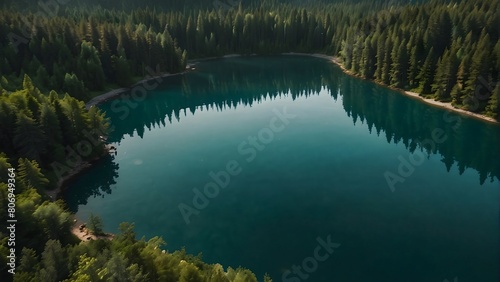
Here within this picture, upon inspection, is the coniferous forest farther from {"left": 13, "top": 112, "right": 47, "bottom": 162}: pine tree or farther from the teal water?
the teal water

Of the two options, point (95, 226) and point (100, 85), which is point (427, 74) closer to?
A: point (95, 226)

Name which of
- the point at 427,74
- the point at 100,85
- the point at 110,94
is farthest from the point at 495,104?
the point at 100,85

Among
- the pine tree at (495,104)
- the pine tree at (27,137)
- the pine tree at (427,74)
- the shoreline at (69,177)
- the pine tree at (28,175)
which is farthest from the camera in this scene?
the pine tree at (427,74)

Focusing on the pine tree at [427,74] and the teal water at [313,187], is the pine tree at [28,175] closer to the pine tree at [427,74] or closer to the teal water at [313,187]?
the teal water at [313,187]

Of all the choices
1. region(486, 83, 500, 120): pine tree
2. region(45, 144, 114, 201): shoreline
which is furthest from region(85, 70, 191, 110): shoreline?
region(486, 83, 500, 120): pine tree

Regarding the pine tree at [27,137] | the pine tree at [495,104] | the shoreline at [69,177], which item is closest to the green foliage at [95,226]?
the shoreline at [69,177]

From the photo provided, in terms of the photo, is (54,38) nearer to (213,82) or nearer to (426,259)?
(213,82)

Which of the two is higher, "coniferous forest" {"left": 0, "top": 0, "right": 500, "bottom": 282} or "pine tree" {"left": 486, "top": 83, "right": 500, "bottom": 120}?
"coniferous forest" {"left": 0, "top": 0, "right": 500, "bottom": 282}
